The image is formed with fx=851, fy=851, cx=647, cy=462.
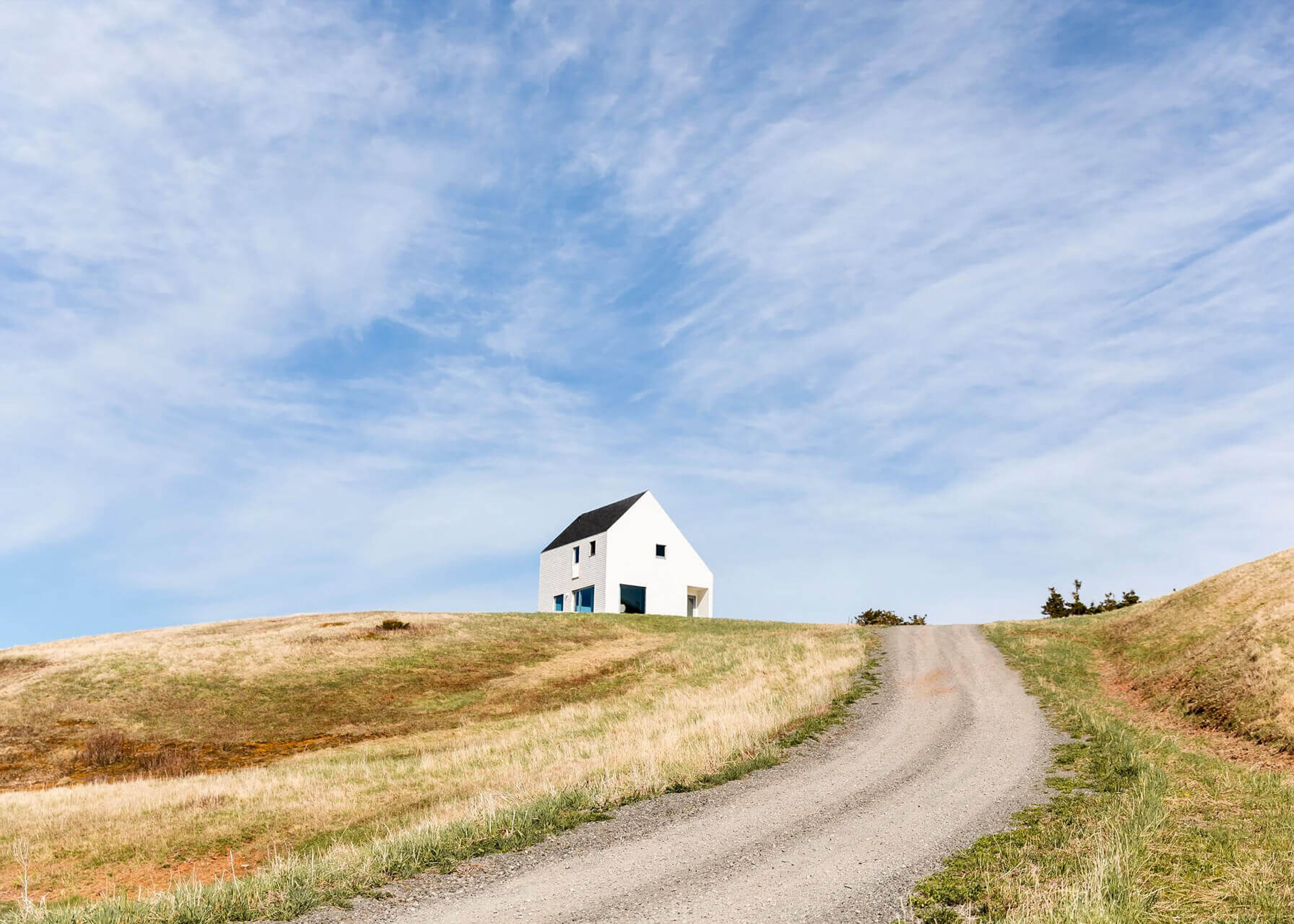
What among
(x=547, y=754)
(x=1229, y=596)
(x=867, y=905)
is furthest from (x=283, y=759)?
(x=1229, y=596)

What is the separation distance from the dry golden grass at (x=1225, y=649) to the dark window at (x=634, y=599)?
32230 mm

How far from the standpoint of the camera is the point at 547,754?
77.8 ft

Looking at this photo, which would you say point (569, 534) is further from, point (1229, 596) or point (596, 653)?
point (1229, 596)

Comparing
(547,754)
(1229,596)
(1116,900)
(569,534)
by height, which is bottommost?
(1116,900)

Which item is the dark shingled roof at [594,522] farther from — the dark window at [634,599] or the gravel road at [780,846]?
the gravel road at [780,846]

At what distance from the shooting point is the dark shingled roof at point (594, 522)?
210 ft

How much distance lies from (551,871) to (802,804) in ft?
16.5

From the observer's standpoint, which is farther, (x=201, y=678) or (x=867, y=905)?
(x=201, y=678)

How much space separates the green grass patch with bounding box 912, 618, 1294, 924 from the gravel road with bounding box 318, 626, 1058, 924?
616mm

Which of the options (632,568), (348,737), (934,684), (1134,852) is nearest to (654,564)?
(632,568)

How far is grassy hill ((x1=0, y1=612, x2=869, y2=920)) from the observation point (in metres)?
15.4

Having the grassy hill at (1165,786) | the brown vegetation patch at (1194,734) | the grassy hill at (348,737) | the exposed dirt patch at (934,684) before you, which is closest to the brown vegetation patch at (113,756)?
the grassy hill at (348,737)

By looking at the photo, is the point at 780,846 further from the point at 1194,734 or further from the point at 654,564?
the point at 654,564

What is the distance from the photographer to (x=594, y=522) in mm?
66625
